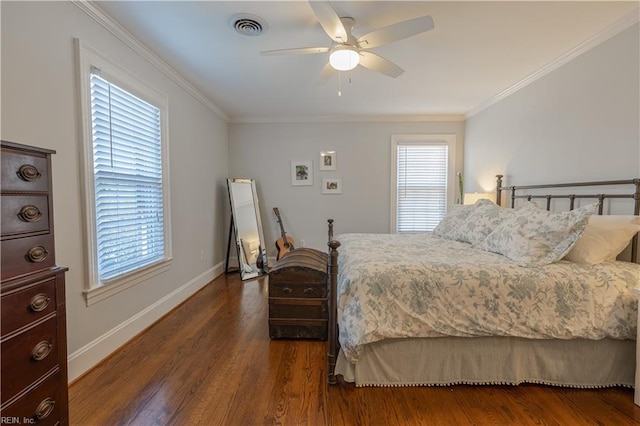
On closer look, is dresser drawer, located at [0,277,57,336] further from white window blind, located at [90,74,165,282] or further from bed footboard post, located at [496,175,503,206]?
bed footboard post, located at [496,175,503,206]

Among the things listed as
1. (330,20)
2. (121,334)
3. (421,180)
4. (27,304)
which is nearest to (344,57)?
(330,20)

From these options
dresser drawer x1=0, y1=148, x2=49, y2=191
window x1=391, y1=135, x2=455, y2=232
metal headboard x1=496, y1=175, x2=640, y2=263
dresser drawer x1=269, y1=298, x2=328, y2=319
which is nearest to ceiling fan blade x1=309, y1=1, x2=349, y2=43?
dresser drawer x1=0, y1=148, x2=49, y2=191

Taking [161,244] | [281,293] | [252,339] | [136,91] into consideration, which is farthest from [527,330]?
[136,91]

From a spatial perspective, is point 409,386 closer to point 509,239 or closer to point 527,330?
point 527,330

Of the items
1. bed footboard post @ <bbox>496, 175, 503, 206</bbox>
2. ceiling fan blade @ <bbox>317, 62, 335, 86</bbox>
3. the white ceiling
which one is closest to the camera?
the white ceiling

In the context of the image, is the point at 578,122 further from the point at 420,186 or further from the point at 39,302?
the point at 39,302

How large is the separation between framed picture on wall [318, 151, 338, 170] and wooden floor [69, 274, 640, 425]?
3100mm

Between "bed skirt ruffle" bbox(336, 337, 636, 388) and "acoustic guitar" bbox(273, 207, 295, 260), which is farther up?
"acoustic guitar" bbox(273, 207, 295, 260)

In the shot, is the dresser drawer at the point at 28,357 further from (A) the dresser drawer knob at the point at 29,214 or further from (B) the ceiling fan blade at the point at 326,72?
(B) the ceiling fan blade at the point at 326,72

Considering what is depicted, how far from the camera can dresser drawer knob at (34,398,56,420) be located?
119 centimetres

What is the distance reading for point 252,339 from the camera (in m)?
2.47

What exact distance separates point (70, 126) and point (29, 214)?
3.37ft

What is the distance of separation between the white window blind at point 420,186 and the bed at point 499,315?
2.85 m

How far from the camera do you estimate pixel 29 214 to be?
1130 mm
